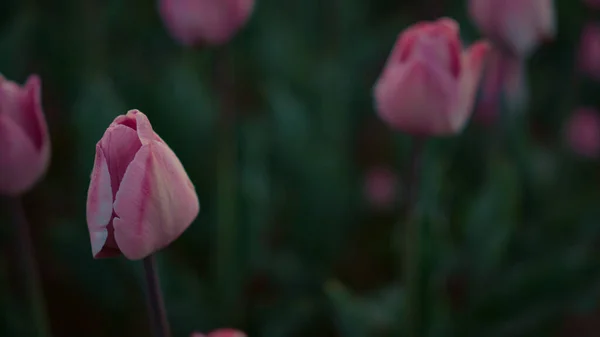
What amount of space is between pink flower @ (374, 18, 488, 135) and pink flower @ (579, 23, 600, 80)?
1.88 feet

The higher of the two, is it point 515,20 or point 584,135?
point 515,20

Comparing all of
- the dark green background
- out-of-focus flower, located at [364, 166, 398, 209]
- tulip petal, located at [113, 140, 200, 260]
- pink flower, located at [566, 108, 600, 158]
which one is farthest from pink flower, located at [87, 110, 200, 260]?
pink flower, located at [566, 108, 600, 158]

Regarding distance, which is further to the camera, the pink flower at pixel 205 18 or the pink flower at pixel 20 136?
the pink flower at pixel 205 18

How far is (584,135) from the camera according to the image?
899 millimetres

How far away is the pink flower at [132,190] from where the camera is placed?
0.93ft

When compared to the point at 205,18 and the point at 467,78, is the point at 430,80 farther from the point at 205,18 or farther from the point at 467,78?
the point at 205,18

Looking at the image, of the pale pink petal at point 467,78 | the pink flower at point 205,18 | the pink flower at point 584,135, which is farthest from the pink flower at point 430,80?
the pink flower at point 584,135

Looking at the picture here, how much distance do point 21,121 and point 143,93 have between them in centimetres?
34

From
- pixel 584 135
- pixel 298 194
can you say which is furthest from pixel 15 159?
pixel 584 135

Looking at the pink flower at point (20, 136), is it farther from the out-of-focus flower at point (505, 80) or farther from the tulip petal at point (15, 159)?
the out-of-focus flower at point (505, 80)

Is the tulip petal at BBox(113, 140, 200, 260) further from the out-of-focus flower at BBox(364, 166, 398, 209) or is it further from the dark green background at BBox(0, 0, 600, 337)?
the out-of-focus flower at BBox(364, 166, 398, 209)

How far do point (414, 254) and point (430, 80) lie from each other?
12cm

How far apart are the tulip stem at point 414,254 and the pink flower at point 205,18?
0.57 ft

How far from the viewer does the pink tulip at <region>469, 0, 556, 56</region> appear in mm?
574
